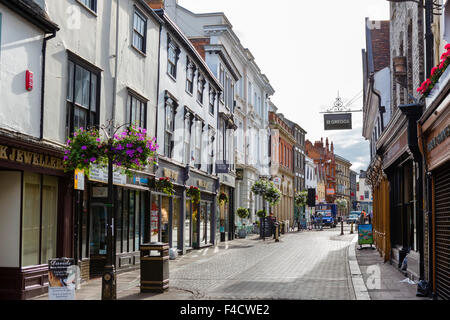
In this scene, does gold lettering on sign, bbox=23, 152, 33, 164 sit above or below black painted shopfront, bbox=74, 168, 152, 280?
above

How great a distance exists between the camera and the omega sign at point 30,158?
10852 mm

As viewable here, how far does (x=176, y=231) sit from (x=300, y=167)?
4799cm

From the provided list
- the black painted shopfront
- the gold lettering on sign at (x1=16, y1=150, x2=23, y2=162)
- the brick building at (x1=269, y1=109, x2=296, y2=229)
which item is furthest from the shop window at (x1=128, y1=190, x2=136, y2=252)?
the brick building at (x1=269, y1=109, x2=296, y2=229)

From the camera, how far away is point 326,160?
326 feet

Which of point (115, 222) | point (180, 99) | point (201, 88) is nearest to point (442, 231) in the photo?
point (115, 222)

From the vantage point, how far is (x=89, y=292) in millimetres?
12820

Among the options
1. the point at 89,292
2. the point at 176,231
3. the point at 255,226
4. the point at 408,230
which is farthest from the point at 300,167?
the point at 89,292

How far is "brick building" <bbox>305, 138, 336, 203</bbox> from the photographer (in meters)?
95.4

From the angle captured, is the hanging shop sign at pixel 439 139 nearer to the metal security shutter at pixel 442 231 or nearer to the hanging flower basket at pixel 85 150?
the metal security shutter at pixel 442 231

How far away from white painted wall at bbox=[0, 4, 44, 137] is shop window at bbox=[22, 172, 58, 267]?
116 centimetres

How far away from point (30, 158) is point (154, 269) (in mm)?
3675

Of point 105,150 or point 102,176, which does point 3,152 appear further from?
point 102,176

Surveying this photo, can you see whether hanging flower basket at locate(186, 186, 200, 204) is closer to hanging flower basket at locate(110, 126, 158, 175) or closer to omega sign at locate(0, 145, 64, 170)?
omega sign at locate(0, 145, 64, 170)
